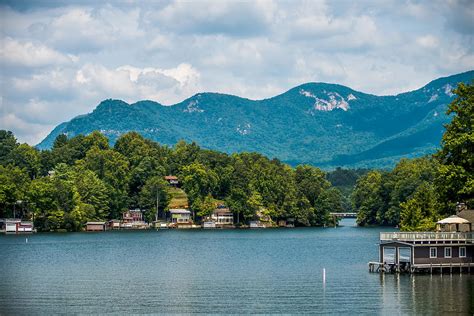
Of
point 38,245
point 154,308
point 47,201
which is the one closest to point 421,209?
point 154,308

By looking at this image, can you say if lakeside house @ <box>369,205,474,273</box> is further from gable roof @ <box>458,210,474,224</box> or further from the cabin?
the cabin

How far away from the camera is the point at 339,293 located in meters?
71.3

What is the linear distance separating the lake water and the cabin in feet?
191

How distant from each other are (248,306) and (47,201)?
112060 millimetres

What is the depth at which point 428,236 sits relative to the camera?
265ft

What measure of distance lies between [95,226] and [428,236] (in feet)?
379

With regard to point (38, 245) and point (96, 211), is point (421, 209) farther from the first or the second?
point (96, 211)

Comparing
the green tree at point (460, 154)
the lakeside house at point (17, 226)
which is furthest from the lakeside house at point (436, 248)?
the lakeside house at point (17, 226)

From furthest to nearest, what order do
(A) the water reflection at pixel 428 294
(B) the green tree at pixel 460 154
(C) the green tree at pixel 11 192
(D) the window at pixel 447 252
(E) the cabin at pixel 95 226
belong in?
(E) the cabin at pixel 95 226 → (C) the green tree at pixel 11 192 → (B) the green tree at pixel 460 154 → (D) the window at pixel 447 252 → (A) the water reflection at pixel 428 294

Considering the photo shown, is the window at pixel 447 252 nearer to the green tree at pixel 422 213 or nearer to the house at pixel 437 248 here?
the house at pixel 437 248

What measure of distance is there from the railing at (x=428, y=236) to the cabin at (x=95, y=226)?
11027 cm

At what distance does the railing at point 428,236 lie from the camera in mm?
80500

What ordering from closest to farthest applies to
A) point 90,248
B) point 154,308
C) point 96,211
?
1. point 154,308
2. point 90,248
3. point 96,211

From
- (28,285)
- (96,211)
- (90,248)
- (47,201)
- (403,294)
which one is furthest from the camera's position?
(96,211)
